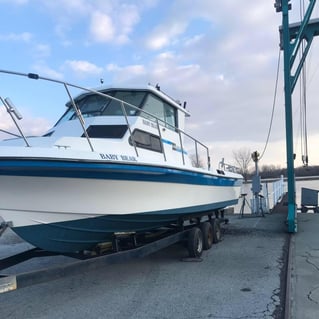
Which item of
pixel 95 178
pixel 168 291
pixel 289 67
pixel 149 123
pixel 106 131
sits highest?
pixel 289 67

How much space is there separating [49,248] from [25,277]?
2.71ft

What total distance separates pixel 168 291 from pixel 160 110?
11.9 feet

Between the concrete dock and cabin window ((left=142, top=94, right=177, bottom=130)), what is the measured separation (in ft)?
8.20

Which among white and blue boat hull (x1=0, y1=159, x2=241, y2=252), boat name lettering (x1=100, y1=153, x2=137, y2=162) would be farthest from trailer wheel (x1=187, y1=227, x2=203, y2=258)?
boat name lettering (x1=100, y1=153, x2=137, y2=162)

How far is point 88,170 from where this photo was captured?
15.0ft

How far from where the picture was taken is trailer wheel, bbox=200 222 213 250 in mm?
7691

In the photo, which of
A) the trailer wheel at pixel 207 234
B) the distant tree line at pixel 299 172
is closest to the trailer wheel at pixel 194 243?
the trailer wheel at pixel 207 234

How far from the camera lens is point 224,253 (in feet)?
24.3

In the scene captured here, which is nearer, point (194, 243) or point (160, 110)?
point (194, 243)

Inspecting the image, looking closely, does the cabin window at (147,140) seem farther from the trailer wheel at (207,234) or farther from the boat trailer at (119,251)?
the trailer wheel at (207,234)

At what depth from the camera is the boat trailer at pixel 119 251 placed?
4.24 meters

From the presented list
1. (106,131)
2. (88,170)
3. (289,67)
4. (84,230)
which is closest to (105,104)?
(106,131)

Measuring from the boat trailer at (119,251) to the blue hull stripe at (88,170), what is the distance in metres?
0.76

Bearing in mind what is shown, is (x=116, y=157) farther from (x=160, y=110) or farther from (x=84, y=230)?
(x=160, y=110)
